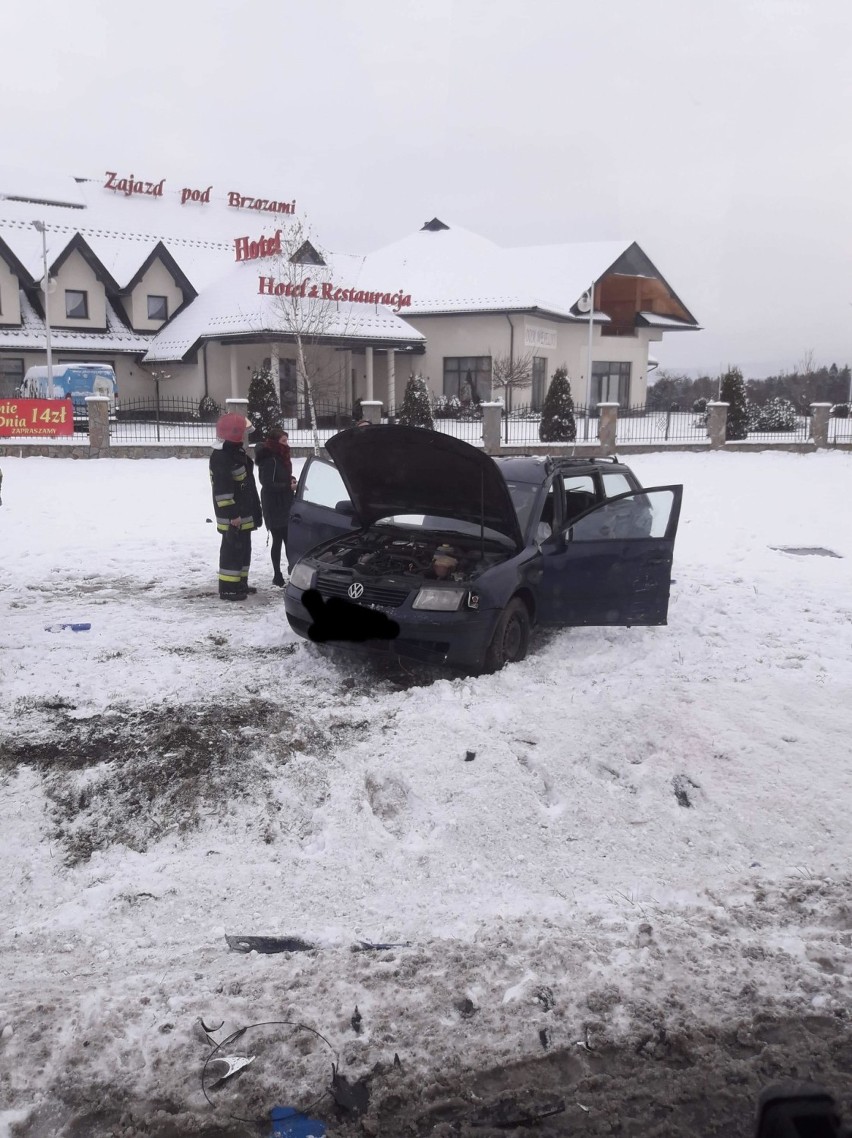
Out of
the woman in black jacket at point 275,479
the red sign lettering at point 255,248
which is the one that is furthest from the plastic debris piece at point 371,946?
the red sign lettering at point 255,248

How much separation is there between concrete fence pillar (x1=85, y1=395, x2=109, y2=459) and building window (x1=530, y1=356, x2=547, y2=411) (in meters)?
19.8

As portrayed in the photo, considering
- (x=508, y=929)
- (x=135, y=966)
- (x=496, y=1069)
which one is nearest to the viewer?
(x=496, y=1069)

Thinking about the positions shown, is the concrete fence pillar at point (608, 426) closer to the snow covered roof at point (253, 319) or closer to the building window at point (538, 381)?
the snow covered roof at point (253, 319)

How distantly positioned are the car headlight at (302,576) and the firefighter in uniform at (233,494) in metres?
1.91

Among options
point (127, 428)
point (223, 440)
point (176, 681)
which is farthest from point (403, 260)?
point (176, 681)

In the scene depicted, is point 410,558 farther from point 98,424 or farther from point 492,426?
point 492,426

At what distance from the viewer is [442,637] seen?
6.26 metres

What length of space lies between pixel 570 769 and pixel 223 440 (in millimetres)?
5024

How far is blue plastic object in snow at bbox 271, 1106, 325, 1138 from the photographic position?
2824mm

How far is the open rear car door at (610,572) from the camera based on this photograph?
7.19m

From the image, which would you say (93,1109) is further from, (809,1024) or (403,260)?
(403,260)

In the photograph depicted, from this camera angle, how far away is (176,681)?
6.53 metres

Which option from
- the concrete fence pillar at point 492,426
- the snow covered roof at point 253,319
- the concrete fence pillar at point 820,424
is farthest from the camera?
the snow covered roof at point 253,319

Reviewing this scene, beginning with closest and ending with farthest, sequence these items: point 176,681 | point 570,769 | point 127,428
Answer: point 570,769, point 176,681, point 127,428
